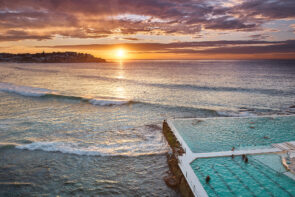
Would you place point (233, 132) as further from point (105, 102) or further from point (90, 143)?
point (105, 102)

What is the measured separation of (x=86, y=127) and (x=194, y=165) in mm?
13666

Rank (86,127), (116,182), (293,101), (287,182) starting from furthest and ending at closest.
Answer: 1. (293,101)
2. (86,127)
3. (116,182)
4. (287,182)

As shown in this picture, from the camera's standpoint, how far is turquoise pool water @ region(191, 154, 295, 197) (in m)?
8.99

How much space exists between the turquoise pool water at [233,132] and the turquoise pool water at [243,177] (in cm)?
198

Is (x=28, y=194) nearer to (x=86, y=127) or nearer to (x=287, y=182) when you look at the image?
(x=86, y=127)

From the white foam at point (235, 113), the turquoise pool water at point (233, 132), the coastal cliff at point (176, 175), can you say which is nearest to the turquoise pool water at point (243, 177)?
the coastal cliff at point (176, 175)

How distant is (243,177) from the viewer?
10086mm

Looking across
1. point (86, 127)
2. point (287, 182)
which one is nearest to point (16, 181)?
point (86, 127)

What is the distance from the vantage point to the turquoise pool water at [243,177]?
29.5ft

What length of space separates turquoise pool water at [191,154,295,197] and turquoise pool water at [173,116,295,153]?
1977mm

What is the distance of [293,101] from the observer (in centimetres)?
3403

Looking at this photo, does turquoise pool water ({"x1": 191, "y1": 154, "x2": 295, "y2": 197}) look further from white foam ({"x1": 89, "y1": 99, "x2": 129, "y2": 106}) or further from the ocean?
white foam ({"x1": 89, "y1": 99, "x2": 129, "y2": 106})

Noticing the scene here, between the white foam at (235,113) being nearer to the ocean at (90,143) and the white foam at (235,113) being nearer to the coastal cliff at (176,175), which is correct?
the ocean at (90,143)

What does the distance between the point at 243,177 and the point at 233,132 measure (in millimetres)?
7790
